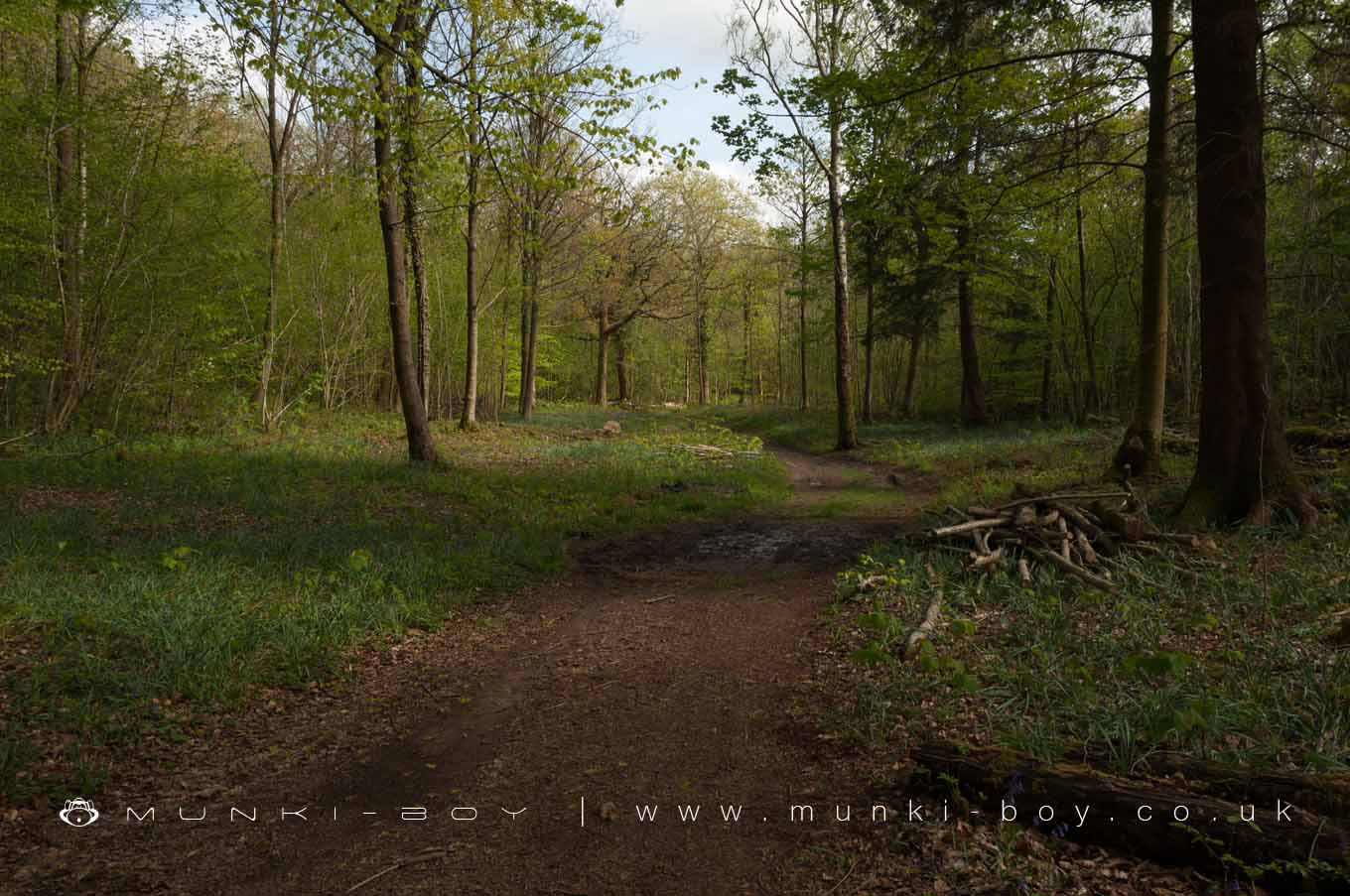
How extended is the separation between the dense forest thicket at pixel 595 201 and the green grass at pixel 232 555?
8.34ft

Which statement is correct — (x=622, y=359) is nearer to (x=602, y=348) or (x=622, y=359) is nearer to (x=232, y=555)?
(x=602, y=348)

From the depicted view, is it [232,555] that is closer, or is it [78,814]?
[78,814]

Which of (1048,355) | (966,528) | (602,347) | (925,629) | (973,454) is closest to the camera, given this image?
(925,629)

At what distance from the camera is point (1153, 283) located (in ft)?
30.2

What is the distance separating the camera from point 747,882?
269 cm

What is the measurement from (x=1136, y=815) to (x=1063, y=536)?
14.6 ft

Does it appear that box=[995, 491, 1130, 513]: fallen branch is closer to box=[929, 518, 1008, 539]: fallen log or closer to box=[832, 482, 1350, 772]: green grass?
box=[929, 518, 1008, 539]: fallen log

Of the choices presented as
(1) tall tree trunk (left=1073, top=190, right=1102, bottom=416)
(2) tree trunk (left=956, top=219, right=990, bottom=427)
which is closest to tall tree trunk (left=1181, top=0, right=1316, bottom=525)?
(1) tall tree trunk (left=1073, top=190, right=1102, bottom=416)

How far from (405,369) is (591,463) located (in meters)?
4.42

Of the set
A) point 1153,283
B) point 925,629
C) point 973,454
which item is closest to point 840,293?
point 973,454

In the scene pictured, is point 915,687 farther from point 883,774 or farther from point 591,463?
point 591,463

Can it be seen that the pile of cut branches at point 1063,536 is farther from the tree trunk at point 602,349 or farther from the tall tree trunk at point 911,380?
the tree trunk at point 602,349

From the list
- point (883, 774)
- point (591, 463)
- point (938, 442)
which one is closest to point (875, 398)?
point (938, 442)

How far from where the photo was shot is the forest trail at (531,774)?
9.30ft
